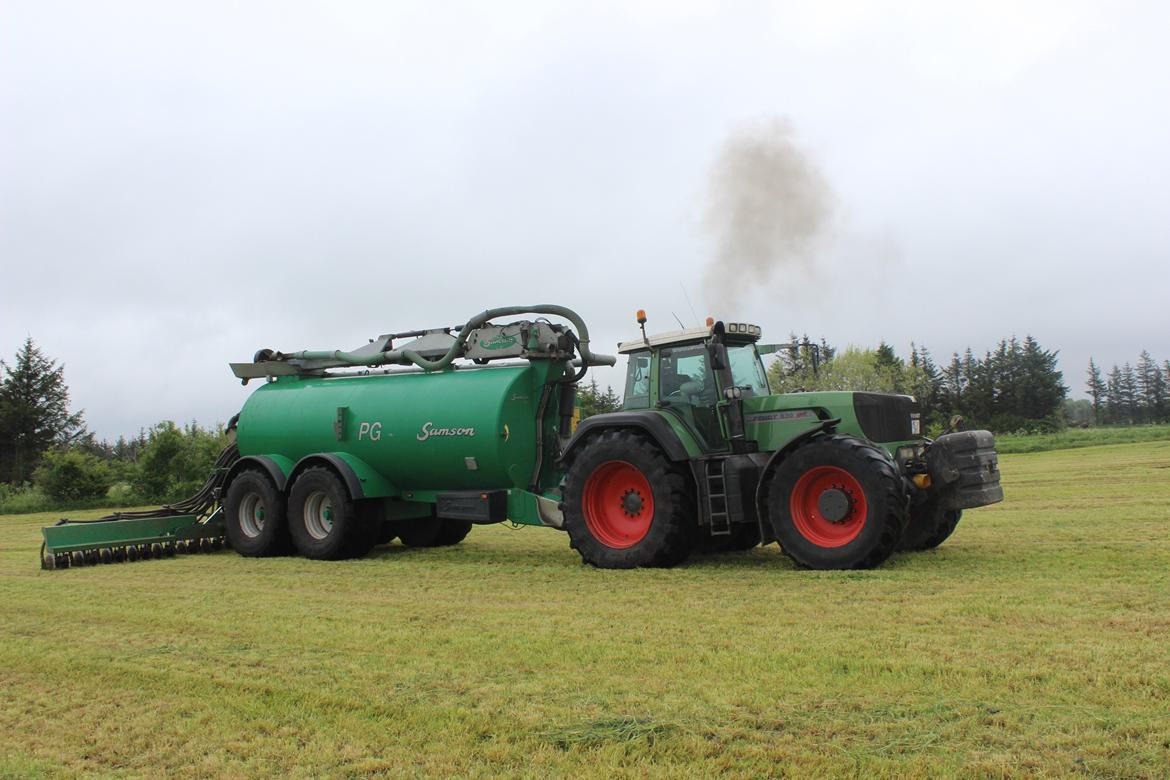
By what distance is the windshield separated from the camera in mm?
10086

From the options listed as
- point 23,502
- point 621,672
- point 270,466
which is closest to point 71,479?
point 23,502

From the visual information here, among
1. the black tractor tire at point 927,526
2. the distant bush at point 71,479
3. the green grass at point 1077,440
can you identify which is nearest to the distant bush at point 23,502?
the distant bush at point 71,479

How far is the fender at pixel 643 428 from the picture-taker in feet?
31.8

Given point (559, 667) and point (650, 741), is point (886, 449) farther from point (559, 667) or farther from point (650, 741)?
point (650, 741)

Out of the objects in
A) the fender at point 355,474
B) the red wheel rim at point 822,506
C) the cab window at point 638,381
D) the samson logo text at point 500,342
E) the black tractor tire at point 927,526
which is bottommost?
the black tractor tire at point 927,526

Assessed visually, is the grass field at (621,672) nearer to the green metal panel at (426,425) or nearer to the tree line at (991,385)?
the green metal panel at (426,425)

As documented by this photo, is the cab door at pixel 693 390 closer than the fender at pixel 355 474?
Yes

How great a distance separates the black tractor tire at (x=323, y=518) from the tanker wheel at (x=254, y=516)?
26 cm

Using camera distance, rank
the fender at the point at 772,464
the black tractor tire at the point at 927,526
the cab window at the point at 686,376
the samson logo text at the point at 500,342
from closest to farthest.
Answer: the fender at the point at 772,464, the black tractor tire at the point at 927,526, the cab window at the point at 686,376, the samson logo text at the point at 500,342

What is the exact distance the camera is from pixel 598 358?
12227 millimetres

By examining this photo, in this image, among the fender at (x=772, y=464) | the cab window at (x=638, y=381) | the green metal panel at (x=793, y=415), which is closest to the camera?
the fender at (x=772, y=464)

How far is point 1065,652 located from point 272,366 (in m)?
11.7

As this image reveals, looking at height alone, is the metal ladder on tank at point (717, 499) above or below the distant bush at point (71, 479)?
below

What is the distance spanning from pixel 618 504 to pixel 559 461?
88cm
